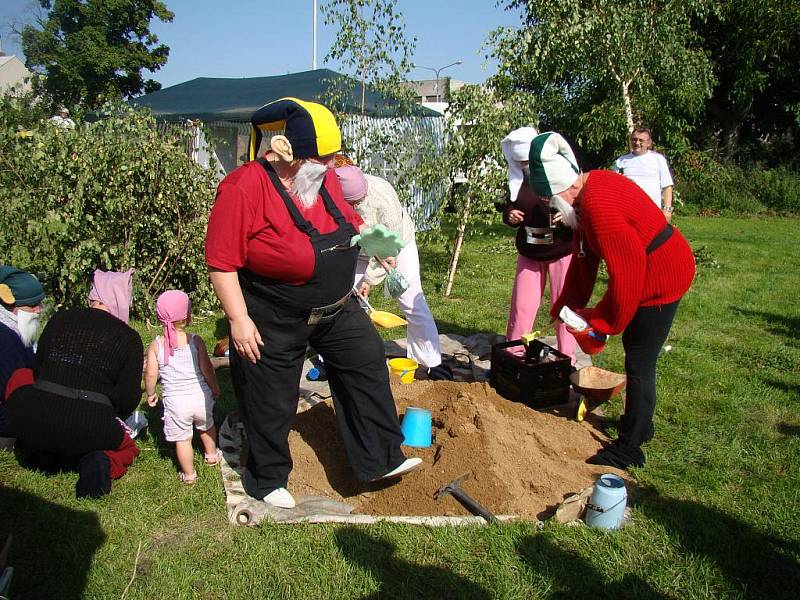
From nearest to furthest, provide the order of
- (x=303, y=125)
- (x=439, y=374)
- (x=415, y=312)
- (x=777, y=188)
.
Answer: (x=303, y=125), (x=415, y=312), (x=439, y=374), (x=777, y=188)

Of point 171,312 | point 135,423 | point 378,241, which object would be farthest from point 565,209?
point 135,423

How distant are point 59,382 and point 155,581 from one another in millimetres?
1344

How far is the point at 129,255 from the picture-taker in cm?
645

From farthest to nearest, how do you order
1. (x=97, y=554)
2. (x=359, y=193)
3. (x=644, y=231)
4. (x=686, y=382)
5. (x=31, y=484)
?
1. (x=686, y=382)
2. (x=359, y=193)
3. (x=31, y=484)
4. (x=644, y=231)
5. (x=97, y=554)

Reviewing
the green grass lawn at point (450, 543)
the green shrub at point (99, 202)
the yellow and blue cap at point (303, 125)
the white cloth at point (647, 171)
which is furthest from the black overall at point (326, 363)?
the white cloth at point (647, 171)

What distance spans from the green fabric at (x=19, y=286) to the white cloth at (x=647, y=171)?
19.1 feet

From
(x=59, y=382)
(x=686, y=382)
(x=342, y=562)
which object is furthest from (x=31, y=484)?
(x=686, y=382)

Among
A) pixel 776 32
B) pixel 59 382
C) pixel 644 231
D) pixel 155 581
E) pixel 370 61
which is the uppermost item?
pixel 776 32

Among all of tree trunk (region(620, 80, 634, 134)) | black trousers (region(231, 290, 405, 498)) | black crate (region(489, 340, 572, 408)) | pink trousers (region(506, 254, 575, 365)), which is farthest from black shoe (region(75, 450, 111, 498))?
tree trunk (region(620, 80, 634, 134))

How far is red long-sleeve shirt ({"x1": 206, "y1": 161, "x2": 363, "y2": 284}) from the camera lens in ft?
9.27

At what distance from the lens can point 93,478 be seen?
356cm

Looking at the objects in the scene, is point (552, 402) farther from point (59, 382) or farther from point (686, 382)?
point (59, 382)

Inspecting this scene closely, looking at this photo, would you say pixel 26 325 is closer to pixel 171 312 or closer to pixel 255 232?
pixel 171 312

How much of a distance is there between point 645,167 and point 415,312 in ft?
12.5
